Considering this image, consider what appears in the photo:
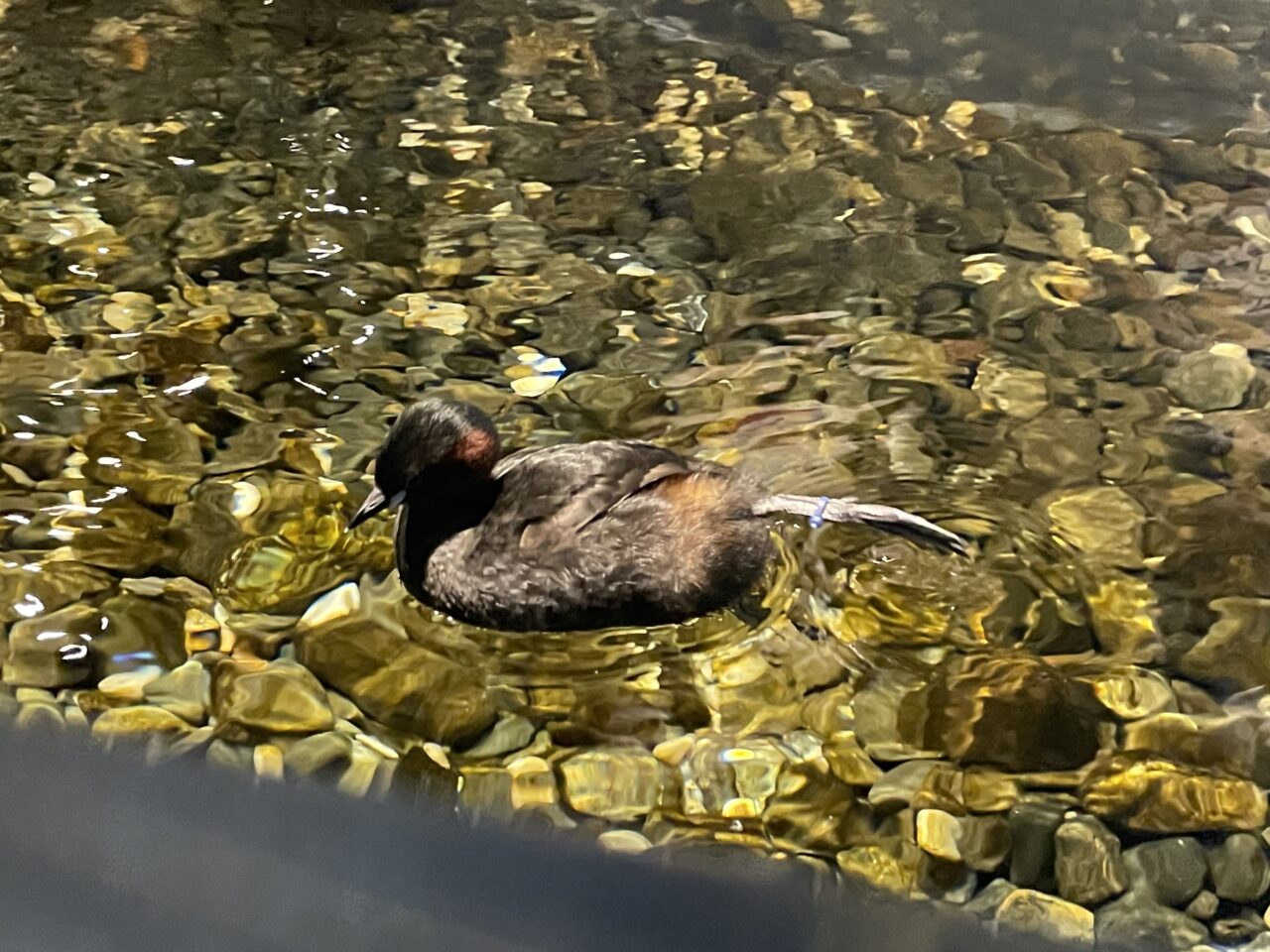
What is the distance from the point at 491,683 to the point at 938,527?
4.11 ft

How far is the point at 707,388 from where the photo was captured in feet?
13.8

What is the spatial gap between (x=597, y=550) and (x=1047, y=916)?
49.3 inches

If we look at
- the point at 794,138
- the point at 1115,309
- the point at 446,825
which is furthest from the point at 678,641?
the point at 794,138

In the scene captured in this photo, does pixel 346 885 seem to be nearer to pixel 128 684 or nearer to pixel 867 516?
pixel 128 684

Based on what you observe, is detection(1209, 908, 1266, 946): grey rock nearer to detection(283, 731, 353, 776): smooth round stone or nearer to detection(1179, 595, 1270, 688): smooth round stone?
detection(1179, 595, 1270, 688): smooth round stone

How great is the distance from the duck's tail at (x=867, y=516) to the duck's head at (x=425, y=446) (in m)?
0.73

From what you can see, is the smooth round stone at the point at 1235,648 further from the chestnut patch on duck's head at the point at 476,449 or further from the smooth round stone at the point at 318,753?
the smooth round stone at the point at 318,753

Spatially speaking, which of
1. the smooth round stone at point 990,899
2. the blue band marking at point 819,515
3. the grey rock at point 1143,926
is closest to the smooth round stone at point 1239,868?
the grey rock at point 1143,926

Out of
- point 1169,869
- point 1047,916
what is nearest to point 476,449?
point 1047,916

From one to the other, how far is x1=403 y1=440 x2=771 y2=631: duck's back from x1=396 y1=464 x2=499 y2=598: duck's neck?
0.02 meters

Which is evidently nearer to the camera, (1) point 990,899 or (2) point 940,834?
(1) point 990,899

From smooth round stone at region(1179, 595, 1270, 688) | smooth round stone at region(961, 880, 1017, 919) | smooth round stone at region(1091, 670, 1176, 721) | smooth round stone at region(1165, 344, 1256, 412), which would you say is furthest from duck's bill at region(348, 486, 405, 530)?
smooth round stone at region(1165, 344, 1256, 412)

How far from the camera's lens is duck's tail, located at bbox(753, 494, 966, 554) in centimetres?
353

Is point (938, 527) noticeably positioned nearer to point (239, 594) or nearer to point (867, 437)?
point (867, 437)
